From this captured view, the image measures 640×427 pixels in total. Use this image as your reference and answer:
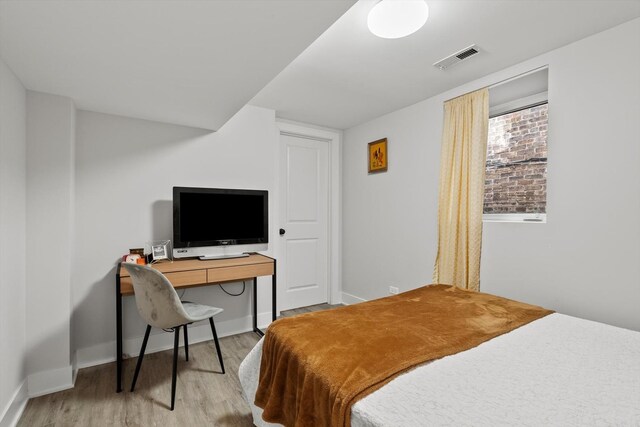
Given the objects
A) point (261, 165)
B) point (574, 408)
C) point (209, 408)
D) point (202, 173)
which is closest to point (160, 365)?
point (209, 408)

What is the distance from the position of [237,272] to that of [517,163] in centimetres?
250

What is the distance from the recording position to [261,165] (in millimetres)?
3246

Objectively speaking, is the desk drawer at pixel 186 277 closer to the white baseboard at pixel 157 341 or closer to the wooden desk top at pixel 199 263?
the wooden desk top at pixel 199 263

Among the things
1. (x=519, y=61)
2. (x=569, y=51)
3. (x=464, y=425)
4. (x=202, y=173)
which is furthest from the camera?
(x=202, y=173)

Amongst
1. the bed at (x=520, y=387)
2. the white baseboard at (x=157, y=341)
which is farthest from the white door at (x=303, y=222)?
the bed at (x=520, y=387)

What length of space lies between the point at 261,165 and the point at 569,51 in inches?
104

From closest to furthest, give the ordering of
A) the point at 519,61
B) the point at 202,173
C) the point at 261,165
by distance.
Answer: the point at 519,61 → the point at 202,173 → the point at 261,165

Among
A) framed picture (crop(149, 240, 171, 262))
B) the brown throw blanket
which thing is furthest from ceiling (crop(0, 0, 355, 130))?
the brown throw blanket

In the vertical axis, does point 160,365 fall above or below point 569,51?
Answer: below

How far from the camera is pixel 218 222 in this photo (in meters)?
2.81

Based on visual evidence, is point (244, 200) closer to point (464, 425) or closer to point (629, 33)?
point (464, 425)

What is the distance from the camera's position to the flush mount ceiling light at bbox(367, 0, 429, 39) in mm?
1627

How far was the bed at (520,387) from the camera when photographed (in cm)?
92

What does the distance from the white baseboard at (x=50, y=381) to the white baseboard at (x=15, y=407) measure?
4 cm
